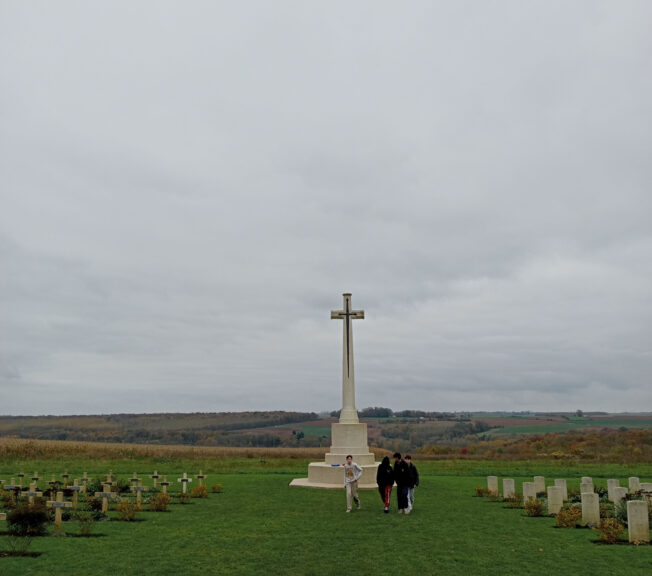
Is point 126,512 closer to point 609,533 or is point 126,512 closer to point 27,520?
point 27,520

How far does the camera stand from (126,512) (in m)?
13.9

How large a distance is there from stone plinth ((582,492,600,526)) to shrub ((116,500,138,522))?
1023 centimetres

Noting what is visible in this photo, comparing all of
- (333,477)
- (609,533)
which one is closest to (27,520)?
(609,533)

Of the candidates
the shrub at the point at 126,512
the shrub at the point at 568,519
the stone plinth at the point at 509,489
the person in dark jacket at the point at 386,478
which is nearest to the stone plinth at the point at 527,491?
the stone plinth at the point at 509,489

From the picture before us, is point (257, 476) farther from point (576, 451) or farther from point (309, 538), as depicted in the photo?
point (576, 451)

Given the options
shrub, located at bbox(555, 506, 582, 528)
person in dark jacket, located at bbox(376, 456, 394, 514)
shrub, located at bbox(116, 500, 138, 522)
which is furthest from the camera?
person in dark jacket, located at bbox(376, 456, 394, 514)

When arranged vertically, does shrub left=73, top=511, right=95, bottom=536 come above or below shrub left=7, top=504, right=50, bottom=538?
below

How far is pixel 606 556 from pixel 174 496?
42.7 ft

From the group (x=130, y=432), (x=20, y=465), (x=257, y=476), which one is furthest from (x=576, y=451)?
(x=130, y=432)

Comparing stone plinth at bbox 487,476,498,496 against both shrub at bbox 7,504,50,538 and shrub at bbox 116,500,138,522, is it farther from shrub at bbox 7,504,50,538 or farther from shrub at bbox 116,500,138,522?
shrub at bbox 7,504,50,538

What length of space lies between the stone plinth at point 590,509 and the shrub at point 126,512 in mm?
10230

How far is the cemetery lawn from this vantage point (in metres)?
9.09

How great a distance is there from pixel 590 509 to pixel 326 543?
629cm

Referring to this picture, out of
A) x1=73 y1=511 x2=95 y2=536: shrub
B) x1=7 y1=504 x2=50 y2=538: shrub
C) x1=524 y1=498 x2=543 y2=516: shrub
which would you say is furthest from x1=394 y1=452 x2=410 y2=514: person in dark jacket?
x1=7 y1=504 x2=50 y2=538: shrub
